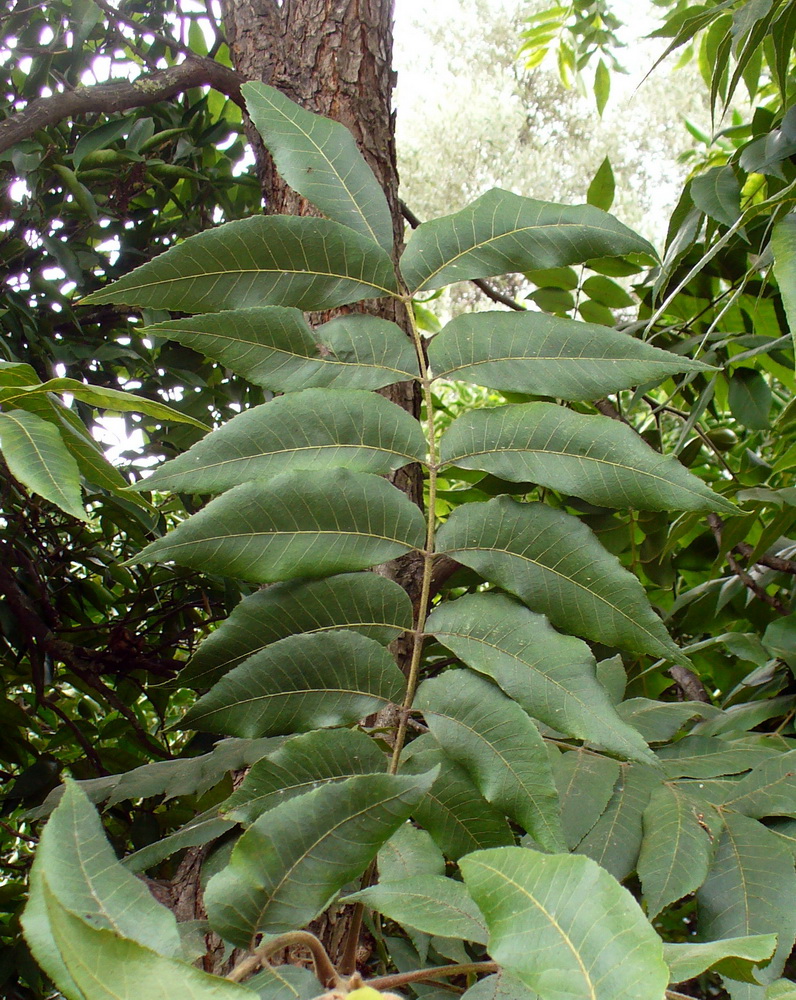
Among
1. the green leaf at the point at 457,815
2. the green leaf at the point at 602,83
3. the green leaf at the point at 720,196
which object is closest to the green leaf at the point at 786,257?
the green leaf at the point at 720,196

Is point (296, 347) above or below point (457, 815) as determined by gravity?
above

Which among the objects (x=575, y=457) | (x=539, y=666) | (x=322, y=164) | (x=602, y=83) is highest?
(x=602, y=83)

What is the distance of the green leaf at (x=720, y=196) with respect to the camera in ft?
2.09

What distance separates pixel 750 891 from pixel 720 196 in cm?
51

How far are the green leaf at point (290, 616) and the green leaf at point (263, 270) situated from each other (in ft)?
0.60

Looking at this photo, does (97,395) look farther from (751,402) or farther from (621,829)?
(751,402)

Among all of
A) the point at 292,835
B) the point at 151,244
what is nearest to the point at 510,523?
the point at 292,835

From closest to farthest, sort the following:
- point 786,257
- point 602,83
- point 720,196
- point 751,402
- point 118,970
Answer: point 118,970 → point 786,257 → point 720,196 → point 751,402 → point 602,83

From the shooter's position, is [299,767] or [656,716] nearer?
[299,767]

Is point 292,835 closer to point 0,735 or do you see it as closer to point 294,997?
point 294,997

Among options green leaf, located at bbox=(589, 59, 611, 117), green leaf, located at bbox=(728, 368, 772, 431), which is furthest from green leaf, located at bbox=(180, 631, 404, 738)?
green leaf, located at bbox=(589, 59, 611, 117)

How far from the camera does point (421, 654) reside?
0.45 meters

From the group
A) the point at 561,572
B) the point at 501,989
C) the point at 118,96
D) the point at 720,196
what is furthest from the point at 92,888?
the point at 118,96

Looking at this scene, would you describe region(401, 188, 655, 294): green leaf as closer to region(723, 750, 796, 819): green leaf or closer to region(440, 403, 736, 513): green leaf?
region(440, 403, 736, 513): green leaf
